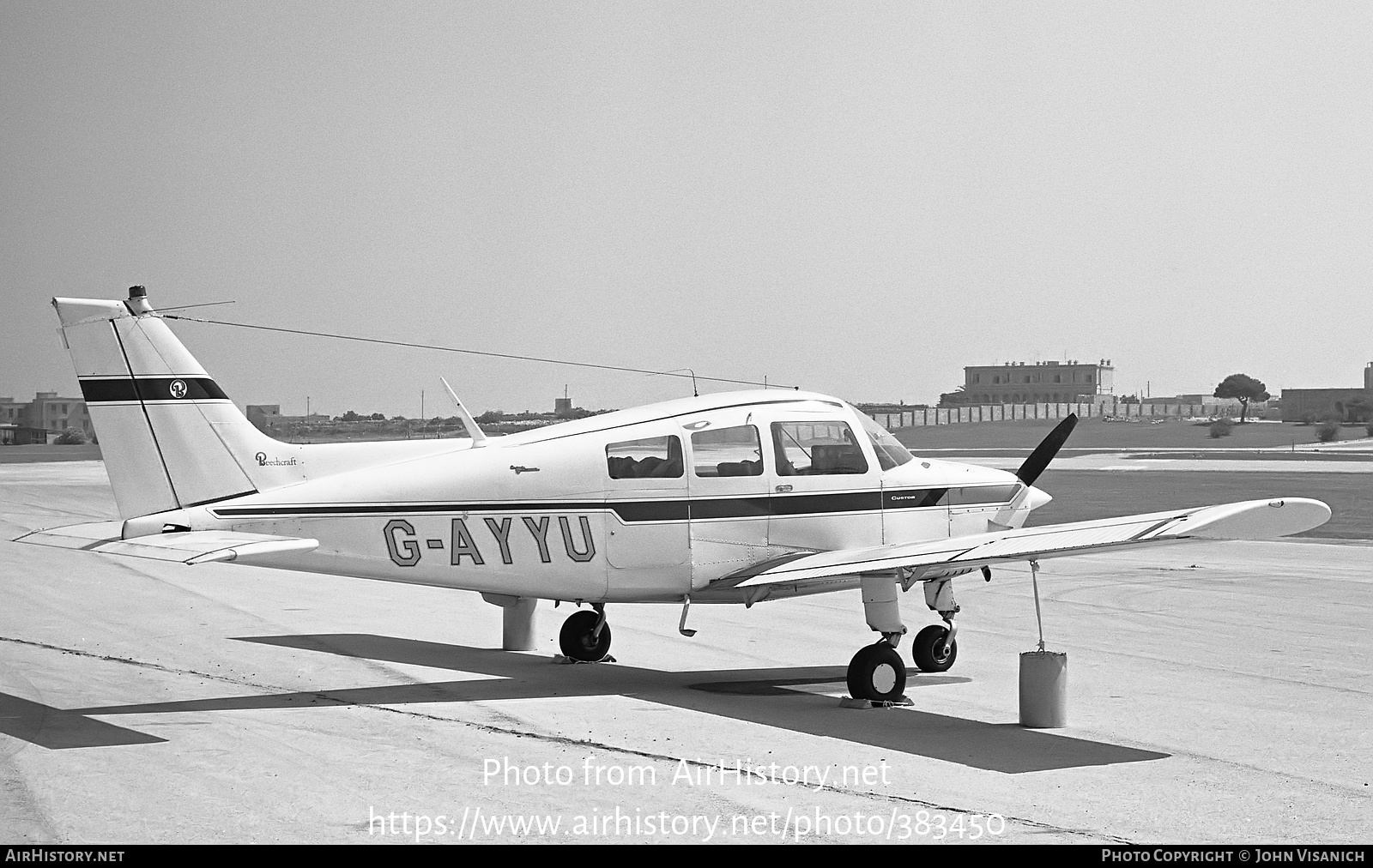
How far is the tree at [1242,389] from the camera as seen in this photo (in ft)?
585

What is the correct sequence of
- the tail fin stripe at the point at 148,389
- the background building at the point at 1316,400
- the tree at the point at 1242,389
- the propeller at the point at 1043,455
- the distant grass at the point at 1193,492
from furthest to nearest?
1. the tree at the point at 1242,389
2. the background building at the point at 1316,400
3. the distant grass at the point at 1193,492
4. the propeller at the point at 1043,455
5. the tail fin stripe at the point at 148,389

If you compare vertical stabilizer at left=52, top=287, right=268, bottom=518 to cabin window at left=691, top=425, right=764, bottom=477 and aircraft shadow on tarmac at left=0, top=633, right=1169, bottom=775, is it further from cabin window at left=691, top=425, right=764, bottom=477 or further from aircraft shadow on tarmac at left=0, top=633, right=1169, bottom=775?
cabin window at left=691, top=425, right=764, bottom=477

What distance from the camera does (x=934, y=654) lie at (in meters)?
12.8

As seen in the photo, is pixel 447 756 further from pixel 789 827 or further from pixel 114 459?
pixel 114 459

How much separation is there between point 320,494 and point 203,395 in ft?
5.77

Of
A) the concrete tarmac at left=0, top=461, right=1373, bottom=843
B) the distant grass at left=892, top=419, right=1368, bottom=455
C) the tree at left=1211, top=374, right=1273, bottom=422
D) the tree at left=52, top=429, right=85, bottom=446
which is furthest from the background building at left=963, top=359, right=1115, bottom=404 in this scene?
the concrete tarmac at left=0, top=461, right=1373, bottom=843

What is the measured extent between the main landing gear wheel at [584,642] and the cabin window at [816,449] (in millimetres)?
2543

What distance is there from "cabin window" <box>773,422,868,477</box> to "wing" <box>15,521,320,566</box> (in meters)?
4.21

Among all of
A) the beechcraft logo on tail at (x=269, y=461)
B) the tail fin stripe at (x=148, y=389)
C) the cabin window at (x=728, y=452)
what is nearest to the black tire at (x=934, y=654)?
the cabin window at (x=728, y=452)

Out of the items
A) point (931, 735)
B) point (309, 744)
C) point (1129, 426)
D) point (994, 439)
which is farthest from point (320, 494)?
point (1129, 426)

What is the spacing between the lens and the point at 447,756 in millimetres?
8984

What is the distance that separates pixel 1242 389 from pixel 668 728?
605 feet

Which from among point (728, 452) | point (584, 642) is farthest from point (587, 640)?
point (728, 452)

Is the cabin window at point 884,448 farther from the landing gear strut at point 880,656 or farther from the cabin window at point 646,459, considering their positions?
the cabin window at point 646,459
